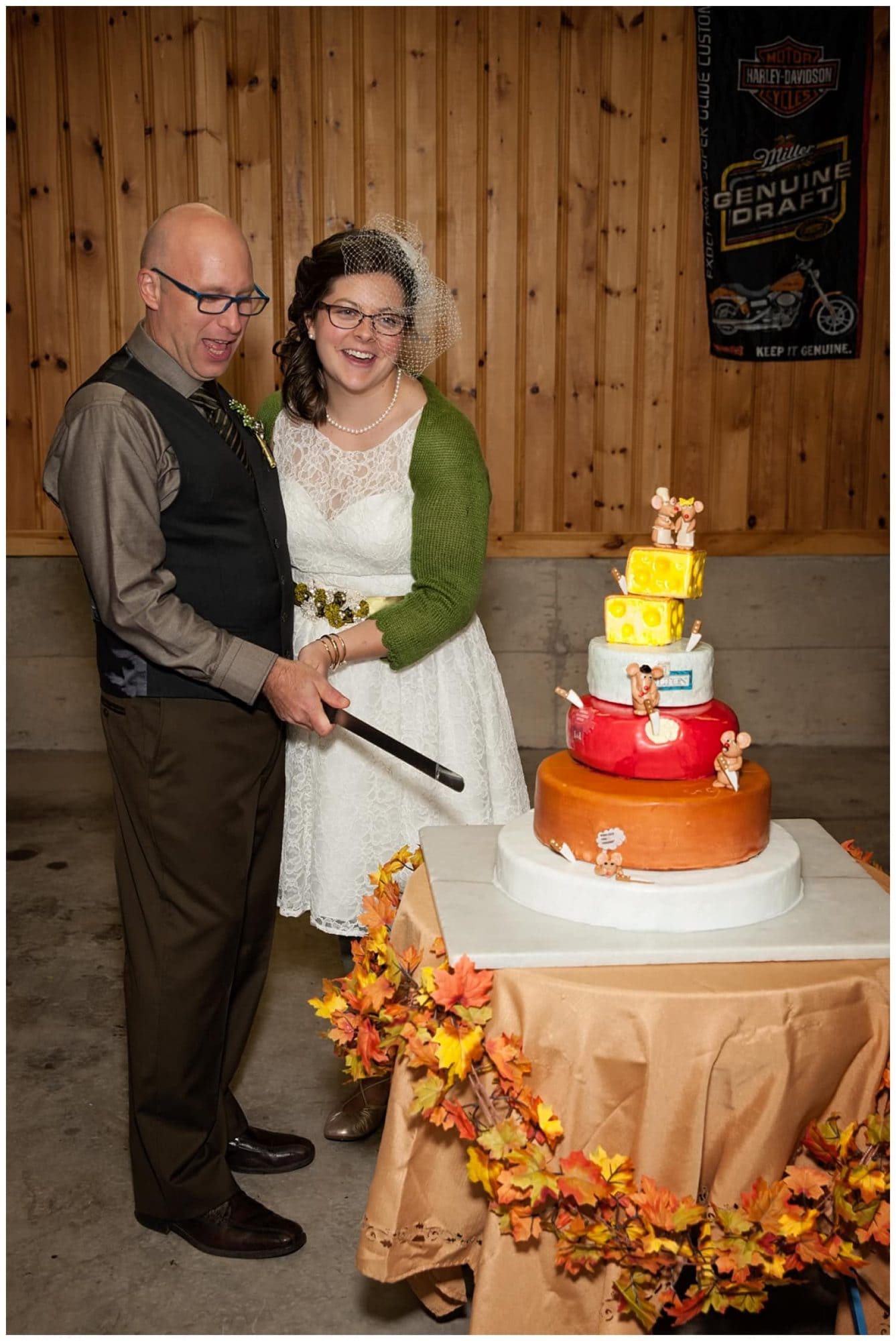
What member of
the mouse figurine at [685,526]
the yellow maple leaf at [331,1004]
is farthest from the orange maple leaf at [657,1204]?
the mouse figurine at [685,526]

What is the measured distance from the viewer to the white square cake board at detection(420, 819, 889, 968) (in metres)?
1.76

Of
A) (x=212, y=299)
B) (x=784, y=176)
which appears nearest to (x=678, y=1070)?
(x=212, y=299)

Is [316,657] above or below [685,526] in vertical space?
below

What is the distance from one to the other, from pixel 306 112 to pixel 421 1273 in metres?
4.69

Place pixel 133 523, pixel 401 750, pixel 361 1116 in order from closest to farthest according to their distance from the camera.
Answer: pixel 133 523, pixel 401 750, pixel 361 1116

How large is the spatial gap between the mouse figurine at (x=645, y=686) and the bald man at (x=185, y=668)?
0.66 metres

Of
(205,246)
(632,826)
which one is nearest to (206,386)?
(205,246)

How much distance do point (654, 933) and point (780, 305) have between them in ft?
14.6

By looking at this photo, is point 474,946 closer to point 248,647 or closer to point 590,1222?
point 590,1222

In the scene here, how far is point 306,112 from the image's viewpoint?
5.44 meters

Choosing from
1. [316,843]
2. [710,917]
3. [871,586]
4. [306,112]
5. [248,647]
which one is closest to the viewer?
[710,917]

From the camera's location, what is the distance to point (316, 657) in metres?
2.47

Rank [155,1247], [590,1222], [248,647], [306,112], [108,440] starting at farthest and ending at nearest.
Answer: [306,112] → [155,1247] → [248,647] → [108,440] → [590,1222]

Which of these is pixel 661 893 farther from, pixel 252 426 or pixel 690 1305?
pixel 252 426
